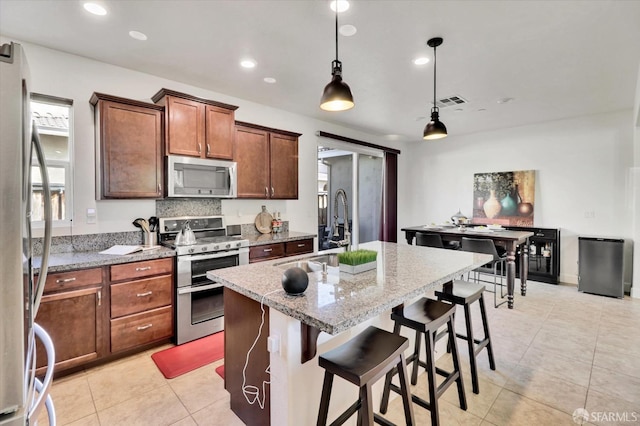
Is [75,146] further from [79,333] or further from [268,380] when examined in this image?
[268,380]

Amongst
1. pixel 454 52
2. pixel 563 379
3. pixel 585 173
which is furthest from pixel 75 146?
pixel 585 173

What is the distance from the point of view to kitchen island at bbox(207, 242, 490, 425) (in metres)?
1.36

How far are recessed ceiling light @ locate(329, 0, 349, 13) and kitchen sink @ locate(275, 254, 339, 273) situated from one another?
1.84m

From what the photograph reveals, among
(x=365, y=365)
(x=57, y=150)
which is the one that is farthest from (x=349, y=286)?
(x=57, y=150)

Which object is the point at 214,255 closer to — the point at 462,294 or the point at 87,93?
the point at 87,93

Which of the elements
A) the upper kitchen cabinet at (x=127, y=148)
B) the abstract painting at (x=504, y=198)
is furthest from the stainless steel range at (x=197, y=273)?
the abstract painting at (x=504, y=198)

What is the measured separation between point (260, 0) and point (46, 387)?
2.39m

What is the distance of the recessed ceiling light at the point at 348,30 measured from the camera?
7.91ft

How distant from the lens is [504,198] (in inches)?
223

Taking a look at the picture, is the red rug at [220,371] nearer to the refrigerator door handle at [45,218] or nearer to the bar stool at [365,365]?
the bar stool at [365,365]

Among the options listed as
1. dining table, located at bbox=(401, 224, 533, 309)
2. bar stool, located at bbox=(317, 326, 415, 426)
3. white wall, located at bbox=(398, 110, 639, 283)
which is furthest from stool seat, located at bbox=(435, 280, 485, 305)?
white wall, located at bbox=(398, 110, 639, 283)

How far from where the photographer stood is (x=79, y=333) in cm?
241

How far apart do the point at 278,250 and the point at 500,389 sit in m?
2.56

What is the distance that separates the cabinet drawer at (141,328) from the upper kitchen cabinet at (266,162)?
5.25 feet
